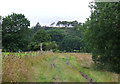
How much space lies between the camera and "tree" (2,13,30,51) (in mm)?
45247

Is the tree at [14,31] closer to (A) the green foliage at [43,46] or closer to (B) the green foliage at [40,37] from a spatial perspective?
(A) the green foliage at [43,46]

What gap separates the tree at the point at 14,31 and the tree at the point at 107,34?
37.4 metres

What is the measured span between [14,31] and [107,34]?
4206cm

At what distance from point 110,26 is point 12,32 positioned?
138ft

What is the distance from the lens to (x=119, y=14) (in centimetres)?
941

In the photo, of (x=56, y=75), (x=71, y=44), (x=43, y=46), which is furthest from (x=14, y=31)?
(x=56, y=75)

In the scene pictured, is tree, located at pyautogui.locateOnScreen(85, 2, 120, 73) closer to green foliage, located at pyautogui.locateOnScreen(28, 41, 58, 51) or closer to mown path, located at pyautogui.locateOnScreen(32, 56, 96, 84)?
mown path, located at pyautogui.locateOnScreen(32, 56, 96, 84)

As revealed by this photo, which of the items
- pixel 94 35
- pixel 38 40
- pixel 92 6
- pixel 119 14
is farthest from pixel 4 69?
pixel 38 40

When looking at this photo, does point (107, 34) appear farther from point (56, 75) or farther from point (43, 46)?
point (43, 46)

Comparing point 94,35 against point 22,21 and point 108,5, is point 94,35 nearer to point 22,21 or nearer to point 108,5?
point 108,5

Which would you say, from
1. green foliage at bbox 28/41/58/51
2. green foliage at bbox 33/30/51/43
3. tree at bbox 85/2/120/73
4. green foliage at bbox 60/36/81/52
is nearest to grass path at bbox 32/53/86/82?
tree at bbox 85/2/120/73

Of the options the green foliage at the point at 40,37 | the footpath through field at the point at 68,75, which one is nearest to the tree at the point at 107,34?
the footpath through field at the point at 68,75

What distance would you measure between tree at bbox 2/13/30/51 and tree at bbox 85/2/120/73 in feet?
123

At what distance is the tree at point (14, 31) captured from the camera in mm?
45247
